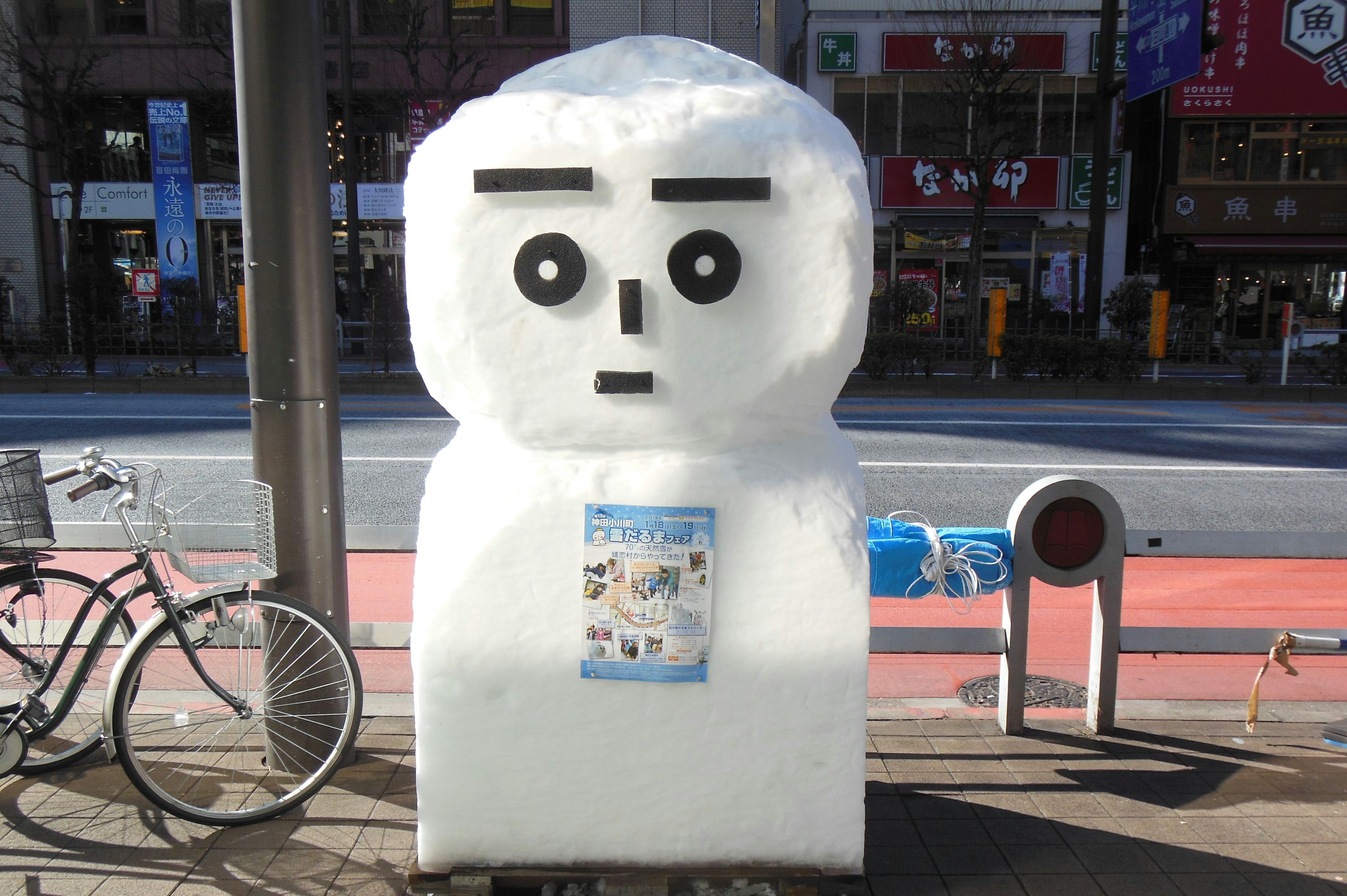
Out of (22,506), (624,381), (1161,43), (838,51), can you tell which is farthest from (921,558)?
(838,51)

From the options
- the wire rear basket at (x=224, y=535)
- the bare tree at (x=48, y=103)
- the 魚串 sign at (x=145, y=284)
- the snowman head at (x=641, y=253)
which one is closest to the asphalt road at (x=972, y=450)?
the wire rear basket at (x=224, y=535)

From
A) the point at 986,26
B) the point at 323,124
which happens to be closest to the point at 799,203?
the point at 323,124

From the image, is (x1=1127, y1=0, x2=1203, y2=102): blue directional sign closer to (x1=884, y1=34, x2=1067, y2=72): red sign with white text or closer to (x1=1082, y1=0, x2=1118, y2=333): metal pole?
(x1=1082, y1=0, x2=1118, y2=333): metal pole

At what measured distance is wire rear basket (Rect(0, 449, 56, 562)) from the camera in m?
3.23

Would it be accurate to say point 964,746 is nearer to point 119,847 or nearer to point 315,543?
point 315,543

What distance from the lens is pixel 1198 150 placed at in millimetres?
25203

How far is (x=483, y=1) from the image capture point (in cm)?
2484

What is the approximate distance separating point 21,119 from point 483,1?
39.8ft

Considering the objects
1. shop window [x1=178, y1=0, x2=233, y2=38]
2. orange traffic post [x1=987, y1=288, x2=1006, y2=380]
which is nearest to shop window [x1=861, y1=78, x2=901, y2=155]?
orange traffic post [x1=987, y1=288, x2=1006, y2=380]

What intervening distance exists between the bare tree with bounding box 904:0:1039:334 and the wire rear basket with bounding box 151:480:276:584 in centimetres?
1733

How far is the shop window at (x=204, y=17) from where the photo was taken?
76.7 feet

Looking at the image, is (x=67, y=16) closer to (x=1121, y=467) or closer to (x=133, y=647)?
(x=1121, y=467)

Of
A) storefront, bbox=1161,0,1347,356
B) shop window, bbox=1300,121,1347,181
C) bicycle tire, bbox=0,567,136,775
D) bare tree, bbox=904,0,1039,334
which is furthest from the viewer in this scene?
shop window, bbox=1300,121,1347,181

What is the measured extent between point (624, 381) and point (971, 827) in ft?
6.11
